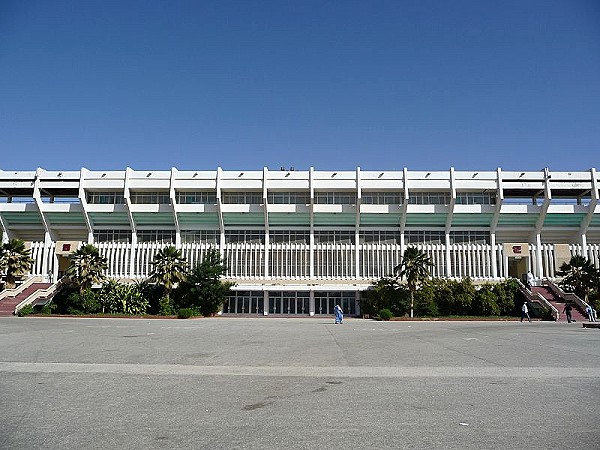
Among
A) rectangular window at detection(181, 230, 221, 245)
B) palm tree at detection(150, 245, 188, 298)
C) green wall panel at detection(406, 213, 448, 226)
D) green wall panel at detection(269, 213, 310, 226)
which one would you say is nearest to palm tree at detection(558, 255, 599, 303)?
green wall panel at detection(406, 213, 448, 226)

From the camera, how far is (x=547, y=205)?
51.8 meters

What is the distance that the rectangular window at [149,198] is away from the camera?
54.8 metres

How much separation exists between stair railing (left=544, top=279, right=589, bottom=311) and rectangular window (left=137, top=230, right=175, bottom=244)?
40624 mm

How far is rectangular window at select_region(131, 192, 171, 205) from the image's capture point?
54.8 metres

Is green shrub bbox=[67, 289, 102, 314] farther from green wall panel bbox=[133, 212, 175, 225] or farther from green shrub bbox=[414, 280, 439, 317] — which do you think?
green shrub bbox=[414, 280, 439, 317]

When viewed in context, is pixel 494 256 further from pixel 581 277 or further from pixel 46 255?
pixel 46 255

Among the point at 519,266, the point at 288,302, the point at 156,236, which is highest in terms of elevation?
the point at 156,236

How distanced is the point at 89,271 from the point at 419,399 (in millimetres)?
44094

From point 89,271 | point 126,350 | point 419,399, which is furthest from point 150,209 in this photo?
point 419,399

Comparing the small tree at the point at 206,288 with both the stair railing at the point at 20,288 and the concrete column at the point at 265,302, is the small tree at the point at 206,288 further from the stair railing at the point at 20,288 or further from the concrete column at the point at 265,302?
the stair railing at the point at 20,288

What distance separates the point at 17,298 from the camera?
4612 centimetres

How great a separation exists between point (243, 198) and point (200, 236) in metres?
6.57

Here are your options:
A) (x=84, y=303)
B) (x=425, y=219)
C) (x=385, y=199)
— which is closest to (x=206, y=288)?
(x=84, y=303)

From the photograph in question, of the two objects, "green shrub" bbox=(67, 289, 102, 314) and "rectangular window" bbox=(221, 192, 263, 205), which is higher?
"rectangular window" bbox=(221, 192, 263, 205)
